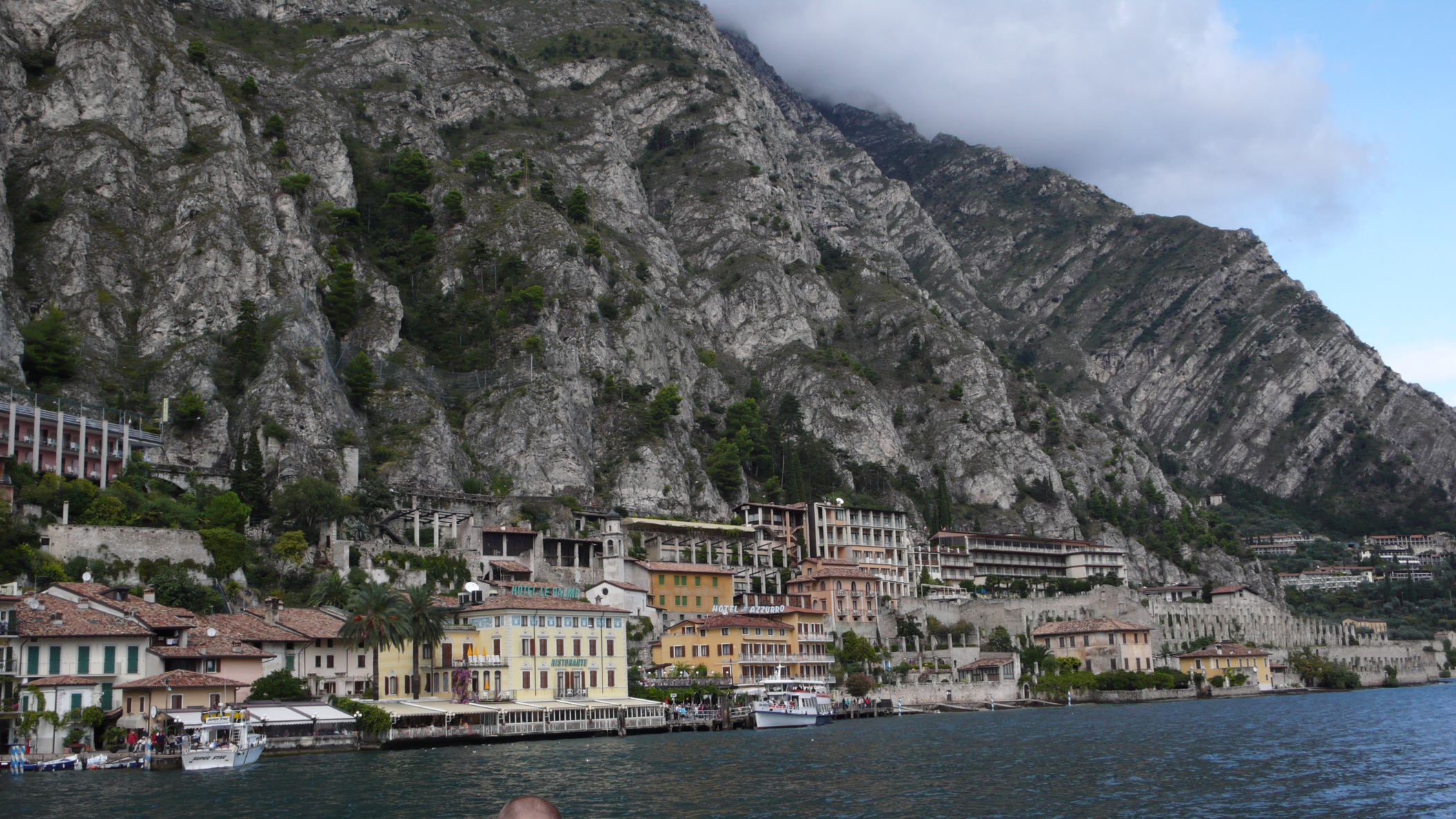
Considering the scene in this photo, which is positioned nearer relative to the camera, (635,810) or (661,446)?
(635,810)

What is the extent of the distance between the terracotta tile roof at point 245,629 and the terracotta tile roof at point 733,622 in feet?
109

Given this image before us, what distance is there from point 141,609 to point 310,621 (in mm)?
10549

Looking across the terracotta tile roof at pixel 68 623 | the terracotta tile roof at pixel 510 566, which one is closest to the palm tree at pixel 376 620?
the terracotta tile roof at pixel 68 623

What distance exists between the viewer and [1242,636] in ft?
433

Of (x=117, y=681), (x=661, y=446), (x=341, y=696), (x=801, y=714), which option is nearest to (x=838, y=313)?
(x=661, y=446)

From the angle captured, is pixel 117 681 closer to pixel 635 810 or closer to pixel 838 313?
pixel 635 810

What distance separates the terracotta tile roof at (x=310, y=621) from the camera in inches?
2758

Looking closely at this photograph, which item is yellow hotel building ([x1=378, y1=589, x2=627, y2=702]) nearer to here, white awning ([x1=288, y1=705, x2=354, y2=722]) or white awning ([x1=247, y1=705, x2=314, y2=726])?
white awning ([x1=288, y1=705, x2=354, y2=722])

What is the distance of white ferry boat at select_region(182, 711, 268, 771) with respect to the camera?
5409 cm

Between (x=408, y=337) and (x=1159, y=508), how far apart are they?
11254 cm

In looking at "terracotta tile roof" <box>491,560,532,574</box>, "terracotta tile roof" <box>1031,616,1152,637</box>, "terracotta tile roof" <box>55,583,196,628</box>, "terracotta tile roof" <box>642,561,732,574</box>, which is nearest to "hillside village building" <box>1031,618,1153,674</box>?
"terracotta tile roof" <box>1031,616,1152,637</box>

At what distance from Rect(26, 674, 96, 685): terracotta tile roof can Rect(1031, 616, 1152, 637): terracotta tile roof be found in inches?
3275

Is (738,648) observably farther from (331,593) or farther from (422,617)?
(331,593)

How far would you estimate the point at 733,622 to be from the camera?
304ft
